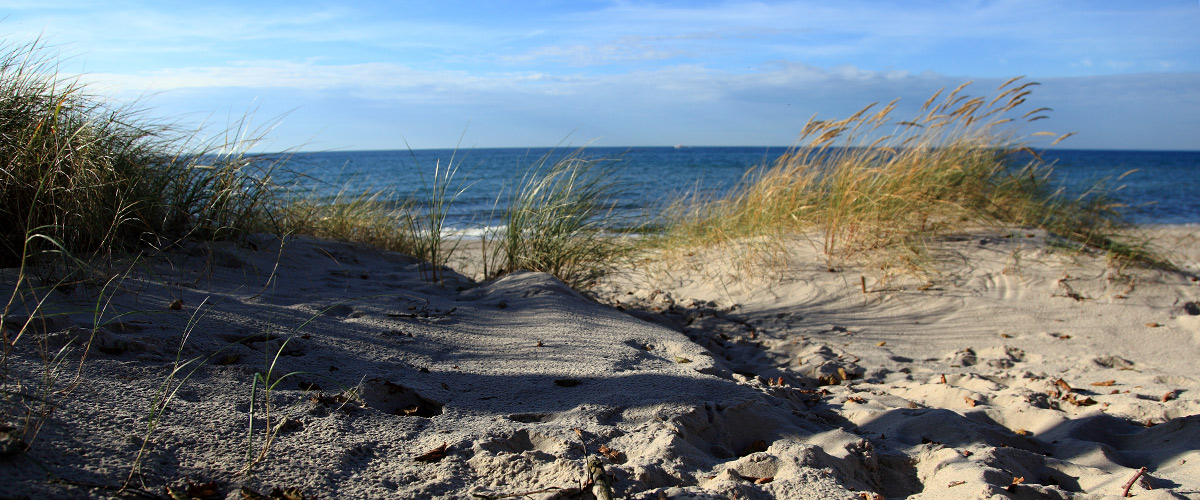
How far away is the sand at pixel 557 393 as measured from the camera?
4.66ft

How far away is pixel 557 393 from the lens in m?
2.02

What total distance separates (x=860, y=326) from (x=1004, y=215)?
2361mm

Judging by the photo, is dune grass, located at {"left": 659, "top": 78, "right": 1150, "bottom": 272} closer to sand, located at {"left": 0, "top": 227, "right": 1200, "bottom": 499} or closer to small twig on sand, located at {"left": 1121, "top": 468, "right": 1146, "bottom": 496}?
sand, located at {"left": 0, "top": 227, "right": 1200, "bottom": 499}

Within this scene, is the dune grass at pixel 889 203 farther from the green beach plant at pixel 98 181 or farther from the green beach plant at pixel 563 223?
the green beach plant at pixel 98 181

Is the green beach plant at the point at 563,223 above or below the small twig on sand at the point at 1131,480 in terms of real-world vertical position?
above

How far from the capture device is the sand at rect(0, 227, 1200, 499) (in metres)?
1.42

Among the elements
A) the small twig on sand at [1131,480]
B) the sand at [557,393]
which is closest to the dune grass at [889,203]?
the sand at [557,393]

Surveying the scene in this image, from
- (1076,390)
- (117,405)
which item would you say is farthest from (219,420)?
(1076,390)

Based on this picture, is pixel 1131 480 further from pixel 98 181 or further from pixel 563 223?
pixel 98 181

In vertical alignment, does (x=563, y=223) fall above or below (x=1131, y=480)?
above

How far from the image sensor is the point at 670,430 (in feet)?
5.70

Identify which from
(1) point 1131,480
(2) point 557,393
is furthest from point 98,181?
(1) point 1131,480

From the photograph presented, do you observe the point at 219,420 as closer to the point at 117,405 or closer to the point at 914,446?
the point at 117,405

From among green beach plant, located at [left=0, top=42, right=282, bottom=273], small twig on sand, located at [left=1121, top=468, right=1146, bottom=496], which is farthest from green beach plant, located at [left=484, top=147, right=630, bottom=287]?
small twig on sand, located at [left=1121, top=468, right=1146, bottom=496]
